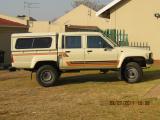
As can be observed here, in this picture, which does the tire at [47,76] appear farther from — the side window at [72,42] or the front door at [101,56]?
the front door at [101,56]

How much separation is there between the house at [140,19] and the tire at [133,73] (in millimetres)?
7466

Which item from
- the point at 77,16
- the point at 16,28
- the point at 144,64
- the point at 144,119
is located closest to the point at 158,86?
the point at 144,64

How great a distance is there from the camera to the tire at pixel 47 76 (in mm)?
17203

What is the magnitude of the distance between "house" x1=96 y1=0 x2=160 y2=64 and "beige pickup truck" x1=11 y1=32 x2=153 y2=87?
7.56 m

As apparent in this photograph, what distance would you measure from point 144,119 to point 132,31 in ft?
48.5

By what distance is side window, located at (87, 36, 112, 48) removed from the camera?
17.3 meters

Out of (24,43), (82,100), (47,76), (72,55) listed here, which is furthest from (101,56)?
(82,100)

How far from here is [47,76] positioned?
1734 centimetres

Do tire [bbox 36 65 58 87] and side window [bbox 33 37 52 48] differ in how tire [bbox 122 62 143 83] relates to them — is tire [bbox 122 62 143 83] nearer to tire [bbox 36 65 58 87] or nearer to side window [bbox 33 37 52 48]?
tire [bbox 36 65 58 87]

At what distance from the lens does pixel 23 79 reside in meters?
→ 20.1

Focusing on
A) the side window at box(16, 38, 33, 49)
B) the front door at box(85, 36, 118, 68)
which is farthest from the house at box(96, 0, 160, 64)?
the side window at box(16, 38, 33, 49)

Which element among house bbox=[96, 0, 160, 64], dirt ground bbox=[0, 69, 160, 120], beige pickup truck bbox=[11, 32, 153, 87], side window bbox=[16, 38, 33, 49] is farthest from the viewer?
house bbox=[96, 0, 160, 64]

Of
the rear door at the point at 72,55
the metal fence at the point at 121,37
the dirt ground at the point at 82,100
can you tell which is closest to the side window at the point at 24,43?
the rear door at the point at 72,55

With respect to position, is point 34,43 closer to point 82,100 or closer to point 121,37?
point 82,100
